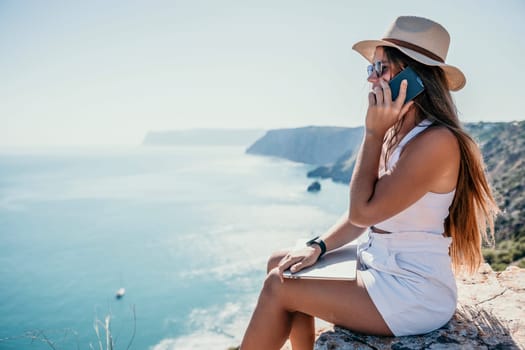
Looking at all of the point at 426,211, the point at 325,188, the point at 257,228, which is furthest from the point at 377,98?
the point at 325,188

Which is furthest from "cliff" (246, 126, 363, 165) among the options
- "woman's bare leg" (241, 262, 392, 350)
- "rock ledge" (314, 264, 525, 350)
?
"woman's bare leg" (241, 262, 392, 350)

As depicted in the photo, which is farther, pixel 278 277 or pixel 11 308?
pixel 11 308

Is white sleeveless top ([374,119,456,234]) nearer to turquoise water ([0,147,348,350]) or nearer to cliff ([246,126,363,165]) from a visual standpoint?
turquoise water ([0,147,348,350])

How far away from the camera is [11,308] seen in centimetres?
2889

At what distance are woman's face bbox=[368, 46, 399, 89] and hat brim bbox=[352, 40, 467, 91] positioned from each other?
4 centimetres

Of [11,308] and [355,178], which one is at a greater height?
[355,178]

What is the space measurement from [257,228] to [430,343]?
44.7 metres

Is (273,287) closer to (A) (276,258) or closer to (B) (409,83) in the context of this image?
(A) (276,258)

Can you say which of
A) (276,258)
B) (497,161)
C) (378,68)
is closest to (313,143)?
(497,161)

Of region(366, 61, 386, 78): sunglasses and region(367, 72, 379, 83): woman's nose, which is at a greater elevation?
region(366, 61, 386, 78): sunglasses

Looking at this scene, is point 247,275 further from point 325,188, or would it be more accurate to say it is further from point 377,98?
point 325,188

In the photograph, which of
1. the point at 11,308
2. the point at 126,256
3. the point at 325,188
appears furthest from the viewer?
the point at 325,188

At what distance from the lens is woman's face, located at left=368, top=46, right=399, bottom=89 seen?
129 centimetres

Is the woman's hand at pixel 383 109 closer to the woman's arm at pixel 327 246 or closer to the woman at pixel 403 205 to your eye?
the woman at pixel 403 205
